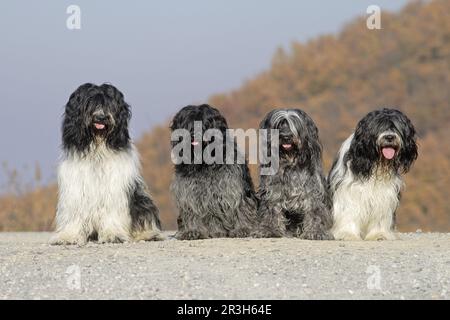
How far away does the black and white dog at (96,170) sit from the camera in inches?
411

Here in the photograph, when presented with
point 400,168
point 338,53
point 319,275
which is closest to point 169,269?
point 319,275

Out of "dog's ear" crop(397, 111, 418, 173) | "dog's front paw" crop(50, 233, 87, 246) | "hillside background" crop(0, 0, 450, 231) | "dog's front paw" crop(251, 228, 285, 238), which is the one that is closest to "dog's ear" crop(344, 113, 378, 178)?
"dog's ear" crop(397, 111, 418, 173)

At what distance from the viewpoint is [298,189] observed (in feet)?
36.0

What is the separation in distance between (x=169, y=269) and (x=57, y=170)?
2.73 meters

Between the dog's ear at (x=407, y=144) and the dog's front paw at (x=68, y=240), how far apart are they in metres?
3.91

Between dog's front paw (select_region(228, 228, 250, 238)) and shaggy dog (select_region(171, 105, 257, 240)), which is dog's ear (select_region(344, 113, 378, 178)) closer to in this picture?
shaggy dog (select_region(171, 105, 257, 240))

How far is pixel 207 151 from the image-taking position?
35.1 feet

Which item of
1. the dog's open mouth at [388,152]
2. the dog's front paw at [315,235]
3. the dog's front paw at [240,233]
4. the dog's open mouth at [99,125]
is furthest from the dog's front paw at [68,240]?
the dog's open mouth at [388,152]

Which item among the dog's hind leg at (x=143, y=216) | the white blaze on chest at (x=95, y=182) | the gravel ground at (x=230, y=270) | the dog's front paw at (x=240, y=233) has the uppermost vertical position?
the white blaze on chest at (x=95, y=182)

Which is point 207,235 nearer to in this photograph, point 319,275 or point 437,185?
point 319,275

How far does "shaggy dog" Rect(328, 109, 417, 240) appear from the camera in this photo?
1079 cm

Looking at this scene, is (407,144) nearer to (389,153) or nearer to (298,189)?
(389,153)

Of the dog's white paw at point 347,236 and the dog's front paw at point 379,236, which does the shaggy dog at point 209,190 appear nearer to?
the dog's white paw at point 347,236

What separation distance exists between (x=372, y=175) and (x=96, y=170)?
130 inches
